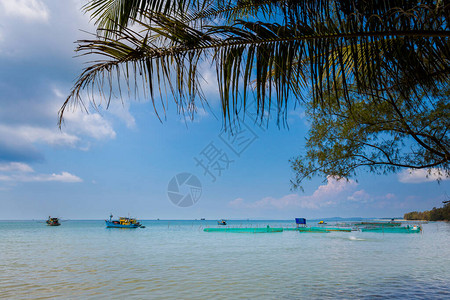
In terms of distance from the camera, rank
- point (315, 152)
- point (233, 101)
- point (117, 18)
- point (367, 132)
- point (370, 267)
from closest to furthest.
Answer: point (233, 101) → point (117, 18) → point (367, 132) → point (315, 152) → point (370, 267)

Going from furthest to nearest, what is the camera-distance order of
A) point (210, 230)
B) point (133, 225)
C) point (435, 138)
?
point (133, 225) → point (210, 230) → point (435, 138)

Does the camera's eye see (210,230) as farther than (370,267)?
Yes

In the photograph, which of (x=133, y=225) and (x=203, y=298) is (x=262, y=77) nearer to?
(x=203, y=298)

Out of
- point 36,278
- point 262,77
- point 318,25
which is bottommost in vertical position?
point 36,278

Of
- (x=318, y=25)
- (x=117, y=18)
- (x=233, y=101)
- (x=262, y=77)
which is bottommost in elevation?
(x=233, y=101)

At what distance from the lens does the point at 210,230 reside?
168ft

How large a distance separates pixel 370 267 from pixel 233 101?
14.1m

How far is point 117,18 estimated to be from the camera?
3.15m

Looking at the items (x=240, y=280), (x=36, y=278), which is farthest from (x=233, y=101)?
(x=36, y=278)

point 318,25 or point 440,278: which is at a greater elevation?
point 318,25

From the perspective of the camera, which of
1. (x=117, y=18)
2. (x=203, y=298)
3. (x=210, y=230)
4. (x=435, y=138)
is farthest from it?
(x=210, y=230)

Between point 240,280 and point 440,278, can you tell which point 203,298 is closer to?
point 240,280

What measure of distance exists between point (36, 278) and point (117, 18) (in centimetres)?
1330

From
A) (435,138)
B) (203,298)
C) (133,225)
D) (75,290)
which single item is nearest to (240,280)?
(203,298)
